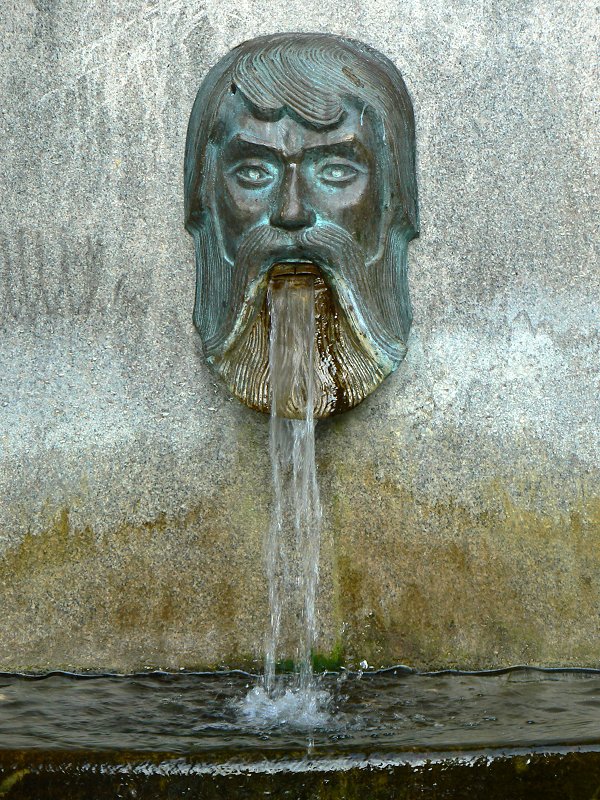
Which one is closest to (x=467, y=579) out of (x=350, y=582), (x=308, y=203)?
(x=350, y=582)

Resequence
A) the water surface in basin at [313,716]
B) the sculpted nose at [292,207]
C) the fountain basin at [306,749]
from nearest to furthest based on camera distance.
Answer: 1. the fountain basin at [306,749]
2. the water surface in basin at [313,716]
3. the sculpted nose at [292,207]

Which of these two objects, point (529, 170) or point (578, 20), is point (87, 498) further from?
point (578, 20)

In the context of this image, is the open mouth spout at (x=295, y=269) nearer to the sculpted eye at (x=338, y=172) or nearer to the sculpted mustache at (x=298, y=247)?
the sculpted mustache at (x=298, y=247)

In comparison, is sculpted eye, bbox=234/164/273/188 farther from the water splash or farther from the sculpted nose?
the water splash

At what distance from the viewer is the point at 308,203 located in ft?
10.5

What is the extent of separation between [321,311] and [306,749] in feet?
4.42

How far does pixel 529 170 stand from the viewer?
3.49m

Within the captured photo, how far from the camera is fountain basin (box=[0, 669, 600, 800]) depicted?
7.42ft

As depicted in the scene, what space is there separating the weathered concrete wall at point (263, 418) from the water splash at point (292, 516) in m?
0.05

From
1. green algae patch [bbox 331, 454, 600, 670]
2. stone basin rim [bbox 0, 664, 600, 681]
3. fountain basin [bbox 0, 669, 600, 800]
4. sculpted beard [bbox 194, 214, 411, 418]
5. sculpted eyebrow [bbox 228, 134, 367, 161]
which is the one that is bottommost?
fountain basin [bbox 0, 669, 600, 800]

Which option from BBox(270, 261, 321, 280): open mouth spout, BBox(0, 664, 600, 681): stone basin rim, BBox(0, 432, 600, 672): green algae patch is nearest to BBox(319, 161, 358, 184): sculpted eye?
BBox(270, 261, 321, 280): open mouth spout

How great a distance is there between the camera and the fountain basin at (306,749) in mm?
2262

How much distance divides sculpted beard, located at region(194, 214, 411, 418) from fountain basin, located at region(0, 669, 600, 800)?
0.89 m

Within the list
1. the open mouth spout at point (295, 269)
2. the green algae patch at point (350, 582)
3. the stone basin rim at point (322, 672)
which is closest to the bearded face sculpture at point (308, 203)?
the open mouth spout at point (295, 269)
